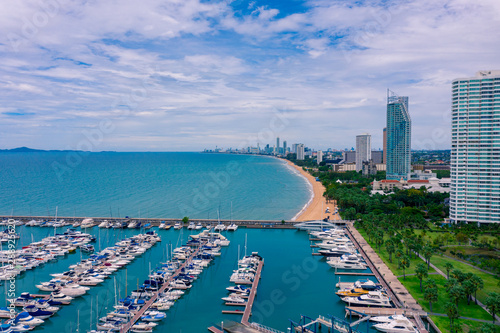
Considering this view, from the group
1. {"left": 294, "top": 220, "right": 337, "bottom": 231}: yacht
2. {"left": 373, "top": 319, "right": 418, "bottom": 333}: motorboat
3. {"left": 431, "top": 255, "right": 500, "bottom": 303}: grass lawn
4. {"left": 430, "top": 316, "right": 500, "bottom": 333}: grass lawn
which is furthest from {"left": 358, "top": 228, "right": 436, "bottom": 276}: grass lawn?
{"left": 373, "top": 319, "right": 418, "bottom": 333}: motorboat

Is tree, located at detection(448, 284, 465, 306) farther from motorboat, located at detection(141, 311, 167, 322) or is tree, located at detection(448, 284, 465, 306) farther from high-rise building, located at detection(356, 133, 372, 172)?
high-rise building, located at detection(356, 133, 372, 172)

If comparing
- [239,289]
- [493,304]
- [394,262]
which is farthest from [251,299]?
[394,262]

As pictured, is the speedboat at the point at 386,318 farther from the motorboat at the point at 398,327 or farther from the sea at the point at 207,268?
the sea at the point at 207,268

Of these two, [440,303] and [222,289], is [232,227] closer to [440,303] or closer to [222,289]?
[222,289]

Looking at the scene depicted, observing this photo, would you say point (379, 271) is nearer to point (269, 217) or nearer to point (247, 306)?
point (247, 306)

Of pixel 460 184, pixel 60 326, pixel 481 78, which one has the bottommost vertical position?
pixel 60 326

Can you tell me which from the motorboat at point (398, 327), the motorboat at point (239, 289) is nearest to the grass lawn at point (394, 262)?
the motorboat at point (398, 327)

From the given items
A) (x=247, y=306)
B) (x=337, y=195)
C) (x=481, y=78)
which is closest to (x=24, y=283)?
(x=247, y=306)
